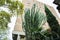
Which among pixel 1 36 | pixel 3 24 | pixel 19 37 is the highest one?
pixel 3 24

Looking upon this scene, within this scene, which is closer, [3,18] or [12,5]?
[3,18]

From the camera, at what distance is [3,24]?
11891mm

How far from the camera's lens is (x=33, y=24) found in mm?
A: 12586

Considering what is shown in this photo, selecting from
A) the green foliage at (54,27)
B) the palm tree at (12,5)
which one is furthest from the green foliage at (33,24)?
the green foliage at (54,27)

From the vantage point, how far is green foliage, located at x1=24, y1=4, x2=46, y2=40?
483 inches

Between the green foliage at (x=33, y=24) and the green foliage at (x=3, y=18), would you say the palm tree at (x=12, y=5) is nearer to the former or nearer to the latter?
the green foliage at (x=3, y=18)

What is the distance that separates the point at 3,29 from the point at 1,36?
73 cm

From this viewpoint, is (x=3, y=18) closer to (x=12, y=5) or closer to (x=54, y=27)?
(x=12, y=5)

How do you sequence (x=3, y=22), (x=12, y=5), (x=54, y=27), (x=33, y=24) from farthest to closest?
(x=33, y=24), (x=12, y=5), (x=3, y=22), (x=54, y=27)

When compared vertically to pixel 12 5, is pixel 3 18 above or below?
below

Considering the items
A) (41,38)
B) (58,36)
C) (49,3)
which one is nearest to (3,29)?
(41,38)

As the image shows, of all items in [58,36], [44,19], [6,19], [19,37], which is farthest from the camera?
[19,37]

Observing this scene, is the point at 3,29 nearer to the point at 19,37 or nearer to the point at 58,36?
the point at 58,36

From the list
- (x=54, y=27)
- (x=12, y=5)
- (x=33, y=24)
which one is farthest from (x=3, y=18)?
(x=54, y=27)
